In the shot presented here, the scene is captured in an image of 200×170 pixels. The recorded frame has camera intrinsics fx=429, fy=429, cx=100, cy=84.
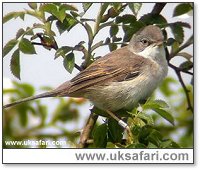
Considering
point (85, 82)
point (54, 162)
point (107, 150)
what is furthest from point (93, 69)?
point (54, 162)

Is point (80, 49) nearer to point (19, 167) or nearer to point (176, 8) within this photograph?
point (176, 8)

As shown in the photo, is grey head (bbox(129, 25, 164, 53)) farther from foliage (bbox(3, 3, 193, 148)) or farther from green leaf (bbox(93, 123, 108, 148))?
green leaf (bbox(93, 123, 108, 148))

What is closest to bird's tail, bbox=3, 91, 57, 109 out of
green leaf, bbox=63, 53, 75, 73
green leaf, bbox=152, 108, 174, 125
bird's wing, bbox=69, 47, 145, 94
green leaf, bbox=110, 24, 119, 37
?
bird's wing, bbox=69, 47, 145, 94

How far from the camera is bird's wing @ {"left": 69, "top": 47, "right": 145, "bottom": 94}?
2.76 metres

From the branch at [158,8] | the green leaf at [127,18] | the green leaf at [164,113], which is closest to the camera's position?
the green leaf at [164,113]

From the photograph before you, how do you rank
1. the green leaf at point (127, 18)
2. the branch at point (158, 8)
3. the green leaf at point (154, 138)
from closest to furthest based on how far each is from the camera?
the green leaf at point (154, 138) → the green leaf at point (127, 18) → the branch at point (158, 8)

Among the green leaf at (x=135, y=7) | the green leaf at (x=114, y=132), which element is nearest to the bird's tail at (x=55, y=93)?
the green leaf at (x=114, y=132)

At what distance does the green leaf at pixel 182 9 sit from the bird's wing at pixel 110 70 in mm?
458

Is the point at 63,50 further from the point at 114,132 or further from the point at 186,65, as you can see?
the point at 186,65

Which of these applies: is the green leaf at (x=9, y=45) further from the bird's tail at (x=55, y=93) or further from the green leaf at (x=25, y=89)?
the bird's tail at (x=55, y=93)

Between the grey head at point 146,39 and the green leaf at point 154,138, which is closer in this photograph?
the green leaf at point 154,138

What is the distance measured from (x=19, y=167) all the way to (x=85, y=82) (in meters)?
0.74

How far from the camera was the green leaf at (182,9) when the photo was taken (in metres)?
2.67

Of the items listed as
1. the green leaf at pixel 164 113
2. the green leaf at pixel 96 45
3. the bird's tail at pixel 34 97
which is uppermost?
the green leaf at pixel 96 45
